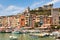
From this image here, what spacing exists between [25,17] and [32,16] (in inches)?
72.2

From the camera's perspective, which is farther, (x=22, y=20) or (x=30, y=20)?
(x=22, y=20)

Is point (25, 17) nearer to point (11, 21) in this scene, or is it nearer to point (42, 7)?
point (11, 21)

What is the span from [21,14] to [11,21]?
334 cm

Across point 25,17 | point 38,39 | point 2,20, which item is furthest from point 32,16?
point 38,39

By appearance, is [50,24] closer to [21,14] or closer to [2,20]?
[21,14]

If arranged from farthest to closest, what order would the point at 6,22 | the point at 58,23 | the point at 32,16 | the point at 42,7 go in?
the point at 42,7, the point at 6,22, the point at 32,16, the point at 58,23

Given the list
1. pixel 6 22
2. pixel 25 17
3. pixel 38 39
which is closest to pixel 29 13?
pixel 25 17

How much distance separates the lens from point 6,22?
58.8 m

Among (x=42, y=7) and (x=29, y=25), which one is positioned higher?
(x=42, y=7)

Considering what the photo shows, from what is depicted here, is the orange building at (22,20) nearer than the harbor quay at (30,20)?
No

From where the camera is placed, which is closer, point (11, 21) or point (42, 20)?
point (42, 20)

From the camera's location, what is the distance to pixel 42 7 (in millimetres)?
64062

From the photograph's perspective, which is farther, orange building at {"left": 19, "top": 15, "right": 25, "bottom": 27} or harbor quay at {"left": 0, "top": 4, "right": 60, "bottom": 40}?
orange building at {"left": 19, "top": 15, "right": 25, "bottom": 27}

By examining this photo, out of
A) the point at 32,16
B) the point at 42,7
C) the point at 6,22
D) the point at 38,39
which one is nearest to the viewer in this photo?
→ the point at 38,39
